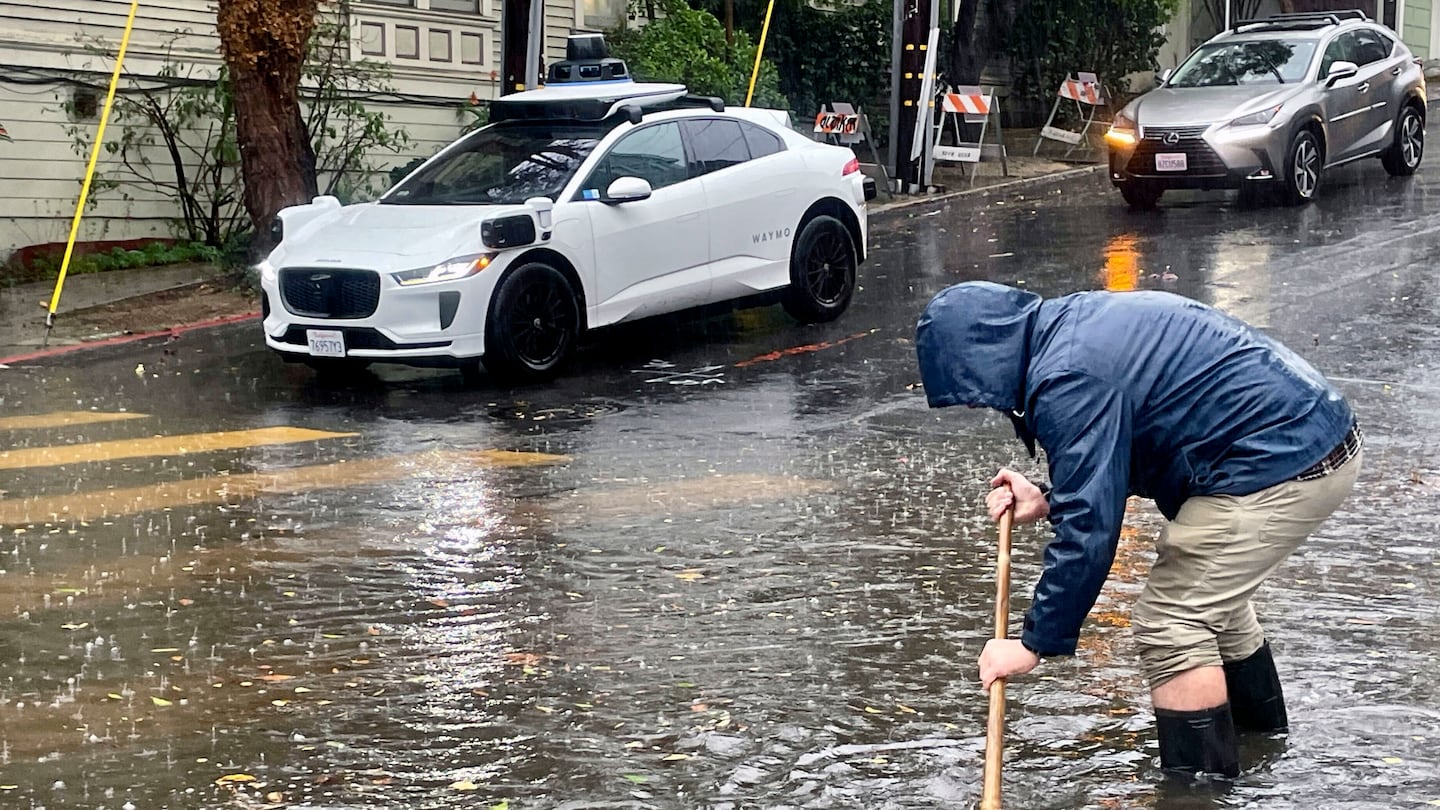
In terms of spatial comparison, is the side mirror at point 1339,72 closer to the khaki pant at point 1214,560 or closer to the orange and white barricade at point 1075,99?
the orange and white barricade at point 1075,99

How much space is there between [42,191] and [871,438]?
1016 centimetres

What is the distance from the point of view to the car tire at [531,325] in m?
11.3

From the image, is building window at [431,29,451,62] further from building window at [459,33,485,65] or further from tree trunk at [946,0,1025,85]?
tree trunk at [946,0,1025,85]

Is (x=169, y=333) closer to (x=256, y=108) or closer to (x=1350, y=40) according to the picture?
(x=256, y=108)

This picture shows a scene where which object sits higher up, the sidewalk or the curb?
the curb

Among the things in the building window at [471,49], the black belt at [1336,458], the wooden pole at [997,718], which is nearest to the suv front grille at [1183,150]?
the building window at [471,49]

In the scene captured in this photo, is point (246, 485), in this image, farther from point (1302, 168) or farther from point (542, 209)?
point (1302, 168)

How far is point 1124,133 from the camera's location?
60.3 feet

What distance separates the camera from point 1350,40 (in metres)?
19.8

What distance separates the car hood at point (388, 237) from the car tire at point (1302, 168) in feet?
31.0

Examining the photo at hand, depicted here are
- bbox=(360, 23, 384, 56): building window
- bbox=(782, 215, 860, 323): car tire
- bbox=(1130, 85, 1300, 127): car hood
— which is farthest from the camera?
bbox=(360, 23, 384, 56): building window

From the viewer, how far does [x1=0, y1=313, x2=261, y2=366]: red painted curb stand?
41.8 feet

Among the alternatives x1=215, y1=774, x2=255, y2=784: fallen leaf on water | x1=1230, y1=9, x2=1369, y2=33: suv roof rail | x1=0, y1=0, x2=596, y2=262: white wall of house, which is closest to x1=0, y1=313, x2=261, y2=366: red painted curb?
Answer: x1=0, y1=0, x2=596, y2=262: white wall of house

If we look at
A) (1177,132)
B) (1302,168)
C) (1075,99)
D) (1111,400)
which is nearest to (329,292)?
(1111,400)
